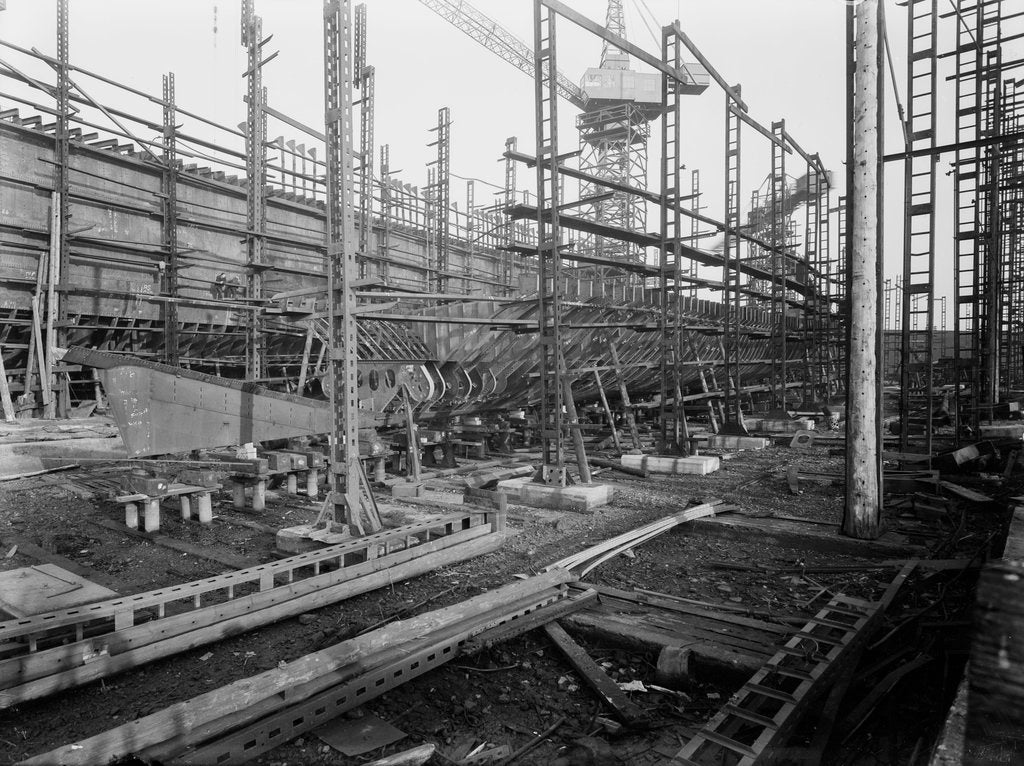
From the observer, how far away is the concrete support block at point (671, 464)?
36.0ft

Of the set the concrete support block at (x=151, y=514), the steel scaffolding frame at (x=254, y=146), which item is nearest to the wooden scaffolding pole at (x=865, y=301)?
the concrete support block at (x=151, y=514)

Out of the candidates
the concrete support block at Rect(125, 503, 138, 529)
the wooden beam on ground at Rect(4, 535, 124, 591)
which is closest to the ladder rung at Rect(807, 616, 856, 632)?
the wooden beam on ground at Rect(4, 535, 124, 591)

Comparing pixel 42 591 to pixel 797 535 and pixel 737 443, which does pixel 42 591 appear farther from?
pixel 737 443

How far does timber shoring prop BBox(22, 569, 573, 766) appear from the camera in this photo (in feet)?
8.65

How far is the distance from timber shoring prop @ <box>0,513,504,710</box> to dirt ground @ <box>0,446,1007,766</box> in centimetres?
12

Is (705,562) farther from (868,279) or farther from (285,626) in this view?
(285,626)

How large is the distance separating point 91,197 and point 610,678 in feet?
66.2

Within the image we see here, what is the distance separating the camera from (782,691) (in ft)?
10.6

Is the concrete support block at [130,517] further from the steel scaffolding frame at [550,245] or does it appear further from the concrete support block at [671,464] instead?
the concrete support block at [671,464]

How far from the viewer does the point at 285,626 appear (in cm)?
437

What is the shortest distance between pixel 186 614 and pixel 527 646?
2260mm

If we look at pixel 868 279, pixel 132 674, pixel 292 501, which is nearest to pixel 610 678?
pixel 132 674

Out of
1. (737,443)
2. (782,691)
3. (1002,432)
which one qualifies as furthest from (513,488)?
(1002,432)

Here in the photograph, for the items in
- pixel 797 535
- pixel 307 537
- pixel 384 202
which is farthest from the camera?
pixel 384 202
